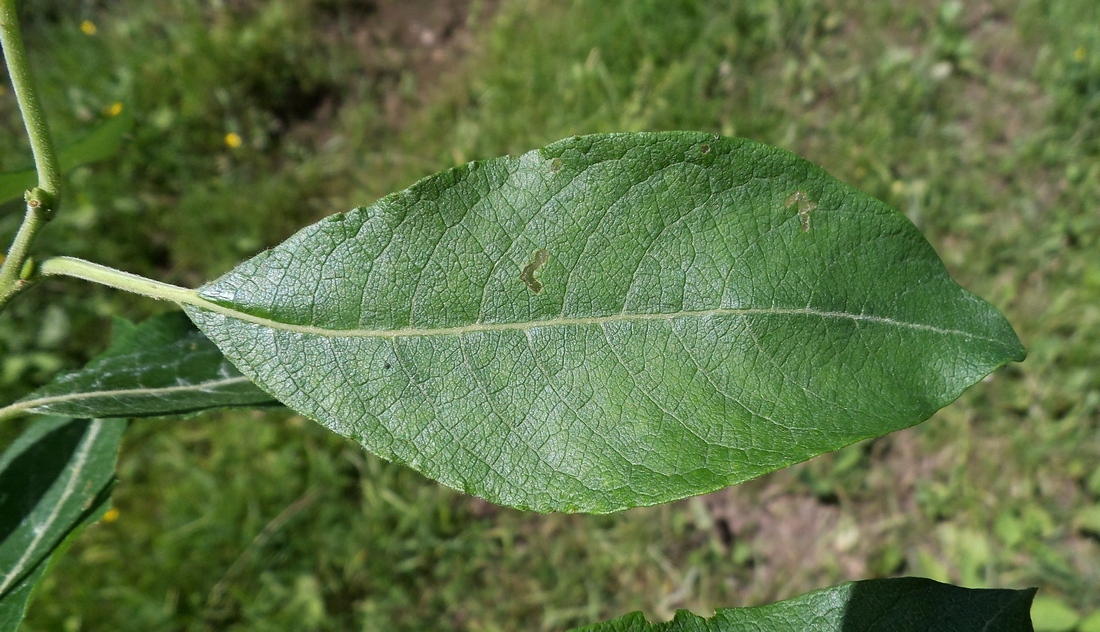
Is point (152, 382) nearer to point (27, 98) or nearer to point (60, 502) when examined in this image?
point (60, 502)

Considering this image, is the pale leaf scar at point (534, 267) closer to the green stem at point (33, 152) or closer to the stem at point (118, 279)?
the stem at point (118, 279)

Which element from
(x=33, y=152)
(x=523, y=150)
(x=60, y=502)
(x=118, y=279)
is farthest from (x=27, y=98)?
(x=523, y=150)

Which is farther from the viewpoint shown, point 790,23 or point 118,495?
point 790,23

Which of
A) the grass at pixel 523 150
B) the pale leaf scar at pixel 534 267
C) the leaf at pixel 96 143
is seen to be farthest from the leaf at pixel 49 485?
the grass at pixel 523 150

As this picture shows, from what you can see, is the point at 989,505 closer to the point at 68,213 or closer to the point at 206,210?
the point at 206,210

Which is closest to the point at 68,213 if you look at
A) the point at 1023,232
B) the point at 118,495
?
the point at 118,495
